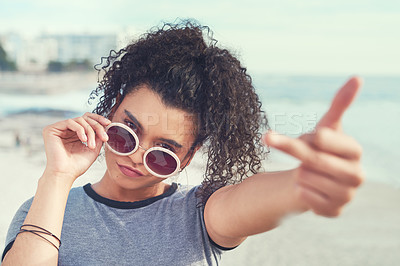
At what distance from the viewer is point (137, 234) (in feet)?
6.16

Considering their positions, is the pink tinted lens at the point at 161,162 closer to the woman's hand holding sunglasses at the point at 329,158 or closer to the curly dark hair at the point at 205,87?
the curly dark hair at the point at 205,87

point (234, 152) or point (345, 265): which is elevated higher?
point (234, 152)

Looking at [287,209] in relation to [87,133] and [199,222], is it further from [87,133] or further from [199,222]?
[87,133]

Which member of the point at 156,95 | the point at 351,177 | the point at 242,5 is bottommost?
the point at 242,5

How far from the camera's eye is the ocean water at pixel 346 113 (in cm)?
995

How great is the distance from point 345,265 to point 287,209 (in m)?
4.82

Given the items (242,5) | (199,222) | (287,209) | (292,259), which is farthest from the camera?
(242,5)

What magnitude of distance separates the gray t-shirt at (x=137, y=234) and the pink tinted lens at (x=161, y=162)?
173mm

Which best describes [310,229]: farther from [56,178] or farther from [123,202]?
[56,178]

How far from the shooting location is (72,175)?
187cm

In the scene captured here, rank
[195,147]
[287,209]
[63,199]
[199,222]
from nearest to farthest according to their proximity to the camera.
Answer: [287,209] → [63,199] → [199,222] → [195,147]

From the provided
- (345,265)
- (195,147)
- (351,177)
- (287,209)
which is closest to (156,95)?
(195,147)

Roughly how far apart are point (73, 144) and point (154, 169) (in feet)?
1.34

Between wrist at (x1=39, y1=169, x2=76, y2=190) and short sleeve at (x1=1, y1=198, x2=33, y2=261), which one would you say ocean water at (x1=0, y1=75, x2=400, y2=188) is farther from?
short sleeve at (x1=1, y1=198, x2=33, y2=261)
